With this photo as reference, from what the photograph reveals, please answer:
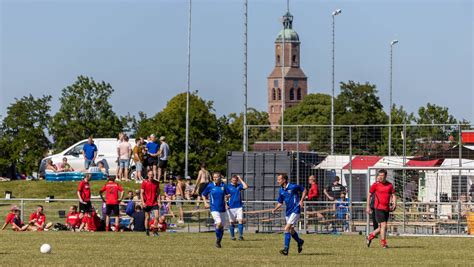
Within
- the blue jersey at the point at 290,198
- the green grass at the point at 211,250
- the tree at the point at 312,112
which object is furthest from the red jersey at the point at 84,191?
the tree at the point at 312,112

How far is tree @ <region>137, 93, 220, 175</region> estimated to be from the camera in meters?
91.1

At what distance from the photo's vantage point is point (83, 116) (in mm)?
89812

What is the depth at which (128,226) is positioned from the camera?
132 ft

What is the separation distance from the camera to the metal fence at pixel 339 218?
128ft

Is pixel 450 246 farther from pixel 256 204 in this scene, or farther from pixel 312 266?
pixel 256 204

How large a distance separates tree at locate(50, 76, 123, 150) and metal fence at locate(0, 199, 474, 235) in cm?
4534

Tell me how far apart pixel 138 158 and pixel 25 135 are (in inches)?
1650

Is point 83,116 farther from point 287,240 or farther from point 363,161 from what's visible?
point 287,240

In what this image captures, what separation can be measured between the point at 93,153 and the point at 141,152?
13.4 feet

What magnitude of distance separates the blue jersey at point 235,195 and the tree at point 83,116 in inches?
2126

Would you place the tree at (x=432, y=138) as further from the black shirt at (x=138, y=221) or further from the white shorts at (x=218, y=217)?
the white shorts at (x=218, y=217)

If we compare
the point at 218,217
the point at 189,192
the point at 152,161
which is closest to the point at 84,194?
the point at 189,192

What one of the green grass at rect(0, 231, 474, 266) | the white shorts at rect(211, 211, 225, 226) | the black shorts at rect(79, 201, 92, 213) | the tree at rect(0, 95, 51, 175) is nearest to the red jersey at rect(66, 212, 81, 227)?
the black shorts at rect(79, 201, 92, 213)

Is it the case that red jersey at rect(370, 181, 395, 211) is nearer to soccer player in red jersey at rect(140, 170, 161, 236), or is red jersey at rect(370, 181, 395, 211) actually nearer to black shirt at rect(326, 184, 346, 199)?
soccer player in red jersey at rect(140, 170, 161, 236)
